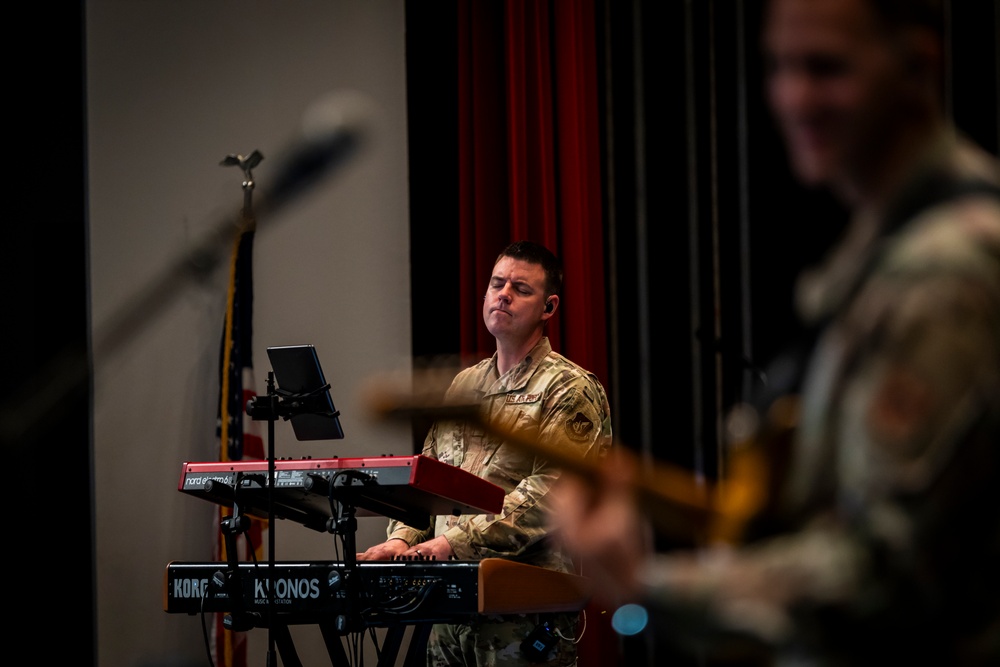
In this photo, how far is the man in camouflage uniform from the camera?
10.4 ft

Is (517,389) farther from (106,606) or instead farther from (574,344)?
(106,606)

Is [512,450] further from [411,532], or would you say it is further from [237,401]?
[237,401]

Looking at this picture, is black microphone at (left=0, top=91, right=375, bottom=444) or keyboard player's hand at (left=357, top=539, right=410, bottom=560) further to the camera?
keyboard player's hand at (left=357, top=539, right=410, bottom=560)

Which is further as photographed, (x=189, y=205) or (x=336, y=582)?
(x=189, y=205)

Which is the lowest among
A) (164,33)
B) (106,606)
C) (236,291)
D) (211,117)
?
(106,606)

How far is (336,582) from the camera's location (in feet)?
9.46

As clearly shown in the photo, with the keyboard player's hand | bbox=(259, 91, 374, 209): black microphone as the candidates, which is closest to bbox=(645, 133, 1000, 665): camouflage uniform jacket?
bbox=(259, 91, 374, 209): black microphone

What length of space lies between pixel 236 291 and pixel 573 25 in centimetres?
183

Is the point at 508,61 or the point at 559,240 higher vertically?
the point at 508,61

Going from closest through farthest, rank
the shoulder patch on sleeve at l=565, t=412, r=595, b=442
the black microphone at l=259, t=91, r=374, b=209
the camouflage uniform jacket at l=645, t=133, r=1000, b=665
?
the camouflage uniform jacket at l=645, t=133, r=1000, b=665 < the black microphone at l=259, t=91, r=374, b=209 < the shoulder patch on sleeve at l=565, t=412, r=595, b=442

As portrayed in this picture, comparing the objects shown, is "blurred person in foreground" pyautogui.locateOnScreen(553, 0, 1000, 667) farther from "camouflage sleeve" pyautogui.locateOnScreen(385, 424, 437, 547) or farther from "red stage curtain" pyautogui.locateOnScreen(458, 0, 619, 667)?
"red stage curtain" pyautogui.locateOnScreen(458, 0, 619, 667)

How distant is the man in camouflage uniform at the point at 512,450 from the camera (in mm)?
3184

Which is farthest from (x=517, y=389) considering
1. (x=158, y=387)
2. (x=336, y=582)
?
(x=158, y=387)

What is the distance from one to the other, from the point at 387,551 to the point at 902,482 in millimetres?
2499
